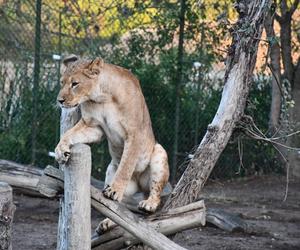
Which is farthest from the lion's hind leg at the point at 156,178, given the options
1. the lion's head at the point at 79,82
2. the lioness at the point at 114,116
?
the lion's head at the point at 79,82

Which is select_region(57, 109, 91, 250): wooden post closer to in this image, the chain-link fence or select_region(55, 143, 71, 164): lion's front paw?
select_region(55, 143, 71, 164): lion's front paw

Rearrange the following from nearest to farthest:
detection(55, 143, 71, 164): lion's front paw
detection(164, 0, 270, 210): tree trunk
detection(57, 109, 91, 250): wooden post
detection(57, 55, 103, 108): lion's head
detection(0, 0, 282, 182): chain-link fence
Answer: detection(57, 109, 91, 250): wooden post, detection(55, 143, 71, 164): lion's front paw, detection(57, 55, 103, 108): lion's head, detection(164, 0, 270, 210): tree trunk, detection(0, 0, 282, 182): chain-link fence

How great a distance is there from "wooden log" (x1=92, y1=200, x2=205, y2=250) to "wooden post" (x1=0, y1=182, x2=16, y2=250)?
116 cm

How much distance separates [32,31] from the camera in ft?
31.4

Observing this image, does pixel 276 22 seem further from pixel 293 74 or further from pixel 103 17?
pixel 103 17

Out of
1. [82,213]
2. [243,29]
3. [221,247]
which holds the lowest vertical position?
[221,247]

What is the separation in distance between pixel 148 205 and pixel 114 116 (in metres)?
0.63

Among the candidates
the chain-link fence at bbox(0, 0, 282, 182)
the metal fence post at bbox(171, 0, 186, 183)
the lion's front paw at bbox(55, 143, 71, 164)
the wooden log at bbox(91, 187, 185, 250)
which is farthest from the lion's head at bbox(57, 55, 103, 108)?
the metal fence post at bbox(171, 0, 186, 183)

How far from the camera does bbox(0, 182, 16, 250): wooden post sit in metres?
4.32

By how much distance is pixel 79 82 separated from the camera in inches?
211

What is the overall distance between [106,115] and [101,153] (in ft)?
14.6

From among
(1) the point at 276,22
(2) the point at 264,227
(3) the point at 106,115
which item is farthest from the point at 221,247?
(1) the point at 276,22

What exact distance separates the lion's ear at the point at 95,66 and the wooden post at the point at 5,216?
131cm

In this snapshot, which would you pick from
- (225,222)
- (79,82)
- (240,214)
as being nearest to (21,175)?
(225,222)
